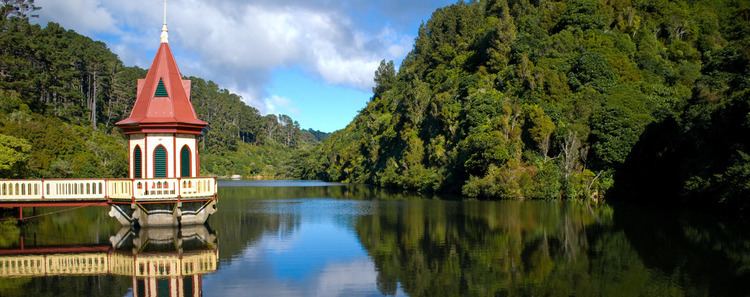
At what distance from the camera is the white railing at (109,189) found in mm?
26750

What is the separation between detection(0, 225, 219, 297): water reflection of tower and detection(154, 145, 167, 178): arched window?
128 inches

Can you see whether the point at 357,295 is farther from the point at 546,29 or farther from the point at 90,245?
the point at 546,29

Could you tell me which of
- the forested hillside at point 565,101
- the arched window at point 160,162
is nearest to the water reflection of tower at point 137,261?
the arched window at point 160,162

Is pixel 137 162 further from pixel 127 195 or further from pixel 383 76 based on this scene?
pixel 383 76

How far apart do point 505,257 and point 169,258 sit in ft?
32.9

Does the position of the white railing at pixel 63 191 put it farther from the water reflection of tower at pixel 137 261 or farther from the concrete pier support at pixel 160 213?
the water reflection of tower at pixel 137 261

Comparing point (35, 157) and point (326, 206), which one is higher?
point (35, 157)

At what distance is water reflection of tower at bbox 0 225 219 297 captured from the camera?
1653 centimetres

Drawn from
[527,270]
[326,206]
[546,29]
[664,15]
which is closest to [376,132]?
[546,29]

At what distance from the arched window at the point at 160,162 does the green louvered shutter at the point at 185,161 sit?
0.68 metres

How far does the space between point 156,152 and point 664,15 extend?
73.7 m

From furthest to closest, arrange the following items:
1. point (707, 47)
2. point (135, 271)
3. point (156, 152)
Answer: point (707, 47) → point (156, 152) → point (135, 271)

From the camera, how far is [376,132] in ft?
332


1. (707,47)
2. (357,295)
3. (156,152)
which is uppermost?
(707,47)
